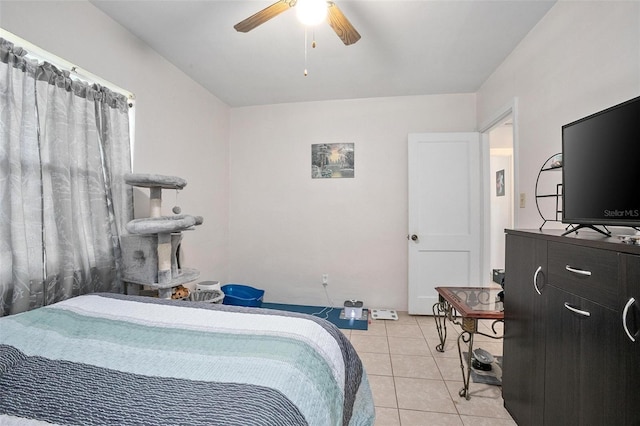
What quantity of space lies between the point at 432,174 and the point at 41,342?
3214 mm

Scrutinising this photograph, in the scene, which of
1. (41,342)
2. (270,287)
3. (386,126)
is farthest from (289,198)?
(41,342)

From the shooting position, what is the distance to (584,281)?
3.31 ft

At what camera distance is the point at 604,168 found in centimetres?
106

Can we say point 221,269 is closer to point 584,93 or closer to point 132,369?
point 132,369

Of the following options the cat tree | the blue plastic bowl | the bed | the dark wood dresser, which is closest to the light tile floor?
the dark wood dresser

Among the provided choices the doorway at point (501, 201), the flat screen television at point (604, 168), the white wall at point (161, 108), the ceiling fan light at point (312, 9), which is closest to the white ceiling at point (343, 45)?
the white wall at point (161, 108)

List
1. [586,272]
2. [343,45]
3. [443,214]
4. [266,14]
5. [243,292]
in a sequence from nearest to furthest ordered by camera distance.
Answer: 1. [586,272]
2. [266,14]
3. [343,45]
4. [443,214]
5. [243,292]

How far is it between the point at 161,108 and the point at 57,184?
111 centimetres

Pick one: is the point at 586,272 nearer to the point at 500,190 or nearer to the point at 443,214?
the point at 443,214

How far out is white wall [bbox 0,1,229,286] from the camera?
1524 mm

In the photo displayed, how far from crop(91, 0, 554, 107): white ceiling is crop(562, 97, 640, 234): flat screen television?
3.77ft

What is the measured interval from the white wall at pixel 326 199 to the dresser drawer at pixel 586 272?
1.99 metres

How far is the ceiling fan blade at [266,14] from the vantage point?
136 cm

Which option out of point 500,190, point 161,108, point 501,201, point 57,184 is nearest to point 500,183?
point 500,190
